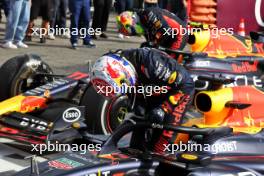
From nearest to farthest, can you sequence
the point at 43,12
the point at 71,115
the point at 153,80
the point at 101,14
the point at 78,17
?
the point at 153,80
the point at 71,115
the point at 78,17
the point at 43,12
the point at 101,14

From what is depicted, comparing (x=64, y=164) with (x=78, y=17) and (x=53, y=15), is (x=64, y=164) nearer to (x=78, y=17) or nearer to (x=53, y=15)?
(x=78, y=17)

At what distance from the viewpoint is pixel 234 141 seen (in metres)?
4.79

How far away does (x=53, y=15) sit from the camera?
12281mm

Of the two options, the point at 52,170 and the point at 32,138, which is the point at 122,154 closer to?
the point at 52,170

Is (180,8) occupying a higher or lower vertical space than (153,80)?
higher

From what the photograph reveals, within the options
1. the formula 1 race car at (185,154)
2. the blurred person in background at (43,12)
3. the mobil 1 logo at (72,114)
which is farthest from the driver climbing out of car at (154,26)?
the blurred person in background at (43,12)

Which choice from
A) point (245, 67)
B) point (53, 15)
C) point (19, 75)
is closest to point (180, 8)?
point (53, 15)

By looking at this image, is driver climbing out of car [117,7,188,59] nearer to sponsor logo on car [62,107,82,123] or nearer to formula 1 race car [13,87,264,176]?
sponsor logo on car [62,107,82,123]

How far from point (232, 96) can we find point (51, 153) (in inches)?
80.9

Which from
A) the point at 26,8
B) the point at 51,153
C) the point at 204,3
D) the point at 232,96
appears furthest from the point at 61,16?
the point at 232,96

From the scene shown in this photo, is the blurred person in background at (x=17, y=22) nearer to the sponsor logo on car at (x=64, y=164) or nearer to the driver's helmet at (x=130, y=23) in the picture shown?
the driver's helmet at (x=130, y=23)

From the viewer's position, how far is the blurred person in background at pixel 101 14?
512 inches

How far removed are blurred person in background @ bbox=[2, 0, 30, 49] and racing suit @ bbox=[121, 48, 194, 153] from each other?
→ 681cm

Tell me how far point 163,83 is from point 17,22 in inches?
276
